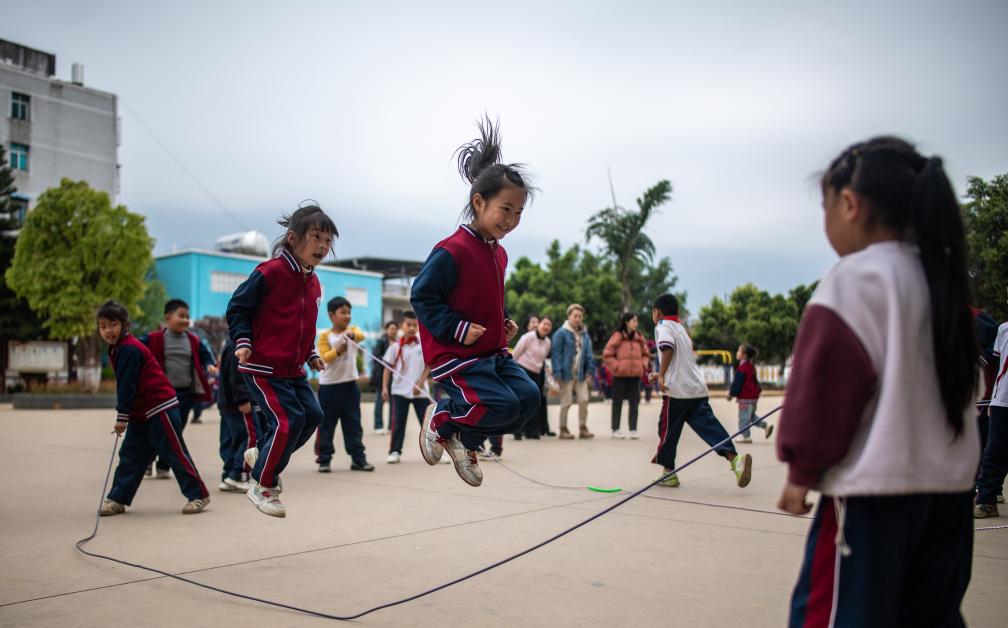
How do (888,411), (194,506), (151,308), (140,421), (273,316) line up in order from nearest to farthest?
(888,411)
(273,316)
(194,506)
(140,421)
(151,308)

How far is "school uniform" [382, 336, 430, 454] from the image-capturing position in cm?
979

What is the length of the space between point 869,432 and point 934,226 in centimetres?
60

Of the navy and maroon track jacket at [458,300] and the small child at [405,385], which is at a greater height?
the navy and maroon track jacket at [458,300]

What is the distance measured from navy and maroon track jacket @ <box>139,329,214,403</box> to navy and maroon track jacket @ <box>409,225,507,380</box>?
4606mm

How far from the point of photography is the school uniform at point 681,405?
7258 millimetres

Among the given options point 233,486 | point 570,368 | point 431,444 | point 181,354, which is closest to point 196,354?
point 181,354

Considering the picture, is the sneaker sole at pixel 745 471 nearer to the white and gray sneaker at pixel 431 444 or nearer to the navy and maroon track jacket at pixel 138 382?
the white and gray sneaker at pixel 431 444

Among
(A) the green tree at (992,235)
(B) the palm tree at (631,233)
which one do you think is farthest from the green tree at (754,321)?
(A) the green tree at (992,235)

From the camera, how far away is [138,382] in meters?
6.23

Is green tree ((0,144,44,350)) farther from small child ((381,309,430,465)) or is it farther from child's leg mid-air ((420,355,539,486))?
child's leg mid-air ((420,355,539,486))

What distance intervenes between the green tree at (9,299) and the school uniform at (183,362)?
25.3 m

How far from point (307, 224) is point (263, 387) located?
1086mm

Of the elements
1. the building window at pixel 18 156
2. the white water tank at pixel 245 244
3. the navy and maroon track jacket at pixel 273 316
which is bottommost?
the navy and maroon track jacket at pixel 273 316

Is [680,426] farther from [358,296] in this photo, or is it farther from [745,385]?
[358,296]
